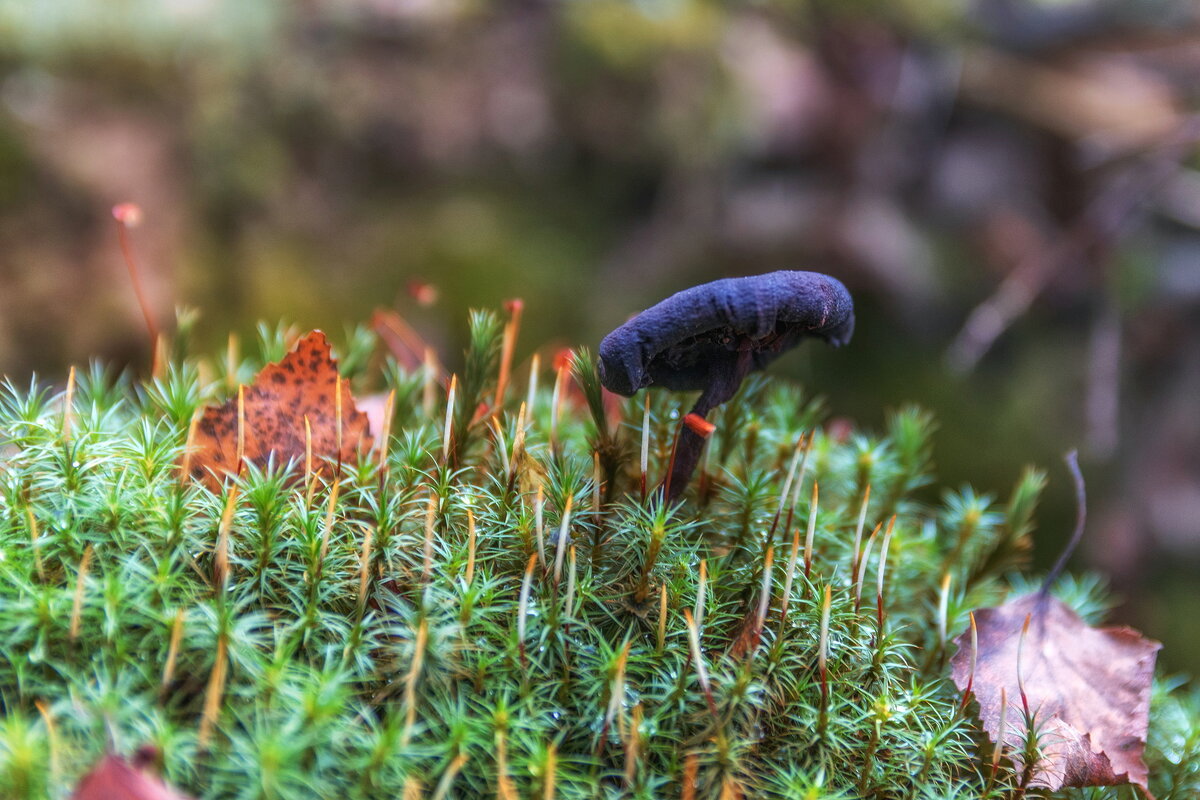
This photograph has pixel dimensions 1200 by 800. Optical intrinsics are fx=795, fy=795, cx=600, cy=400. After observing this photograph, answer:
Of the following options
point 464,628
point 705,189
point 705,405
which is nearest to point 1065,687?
point 705,405

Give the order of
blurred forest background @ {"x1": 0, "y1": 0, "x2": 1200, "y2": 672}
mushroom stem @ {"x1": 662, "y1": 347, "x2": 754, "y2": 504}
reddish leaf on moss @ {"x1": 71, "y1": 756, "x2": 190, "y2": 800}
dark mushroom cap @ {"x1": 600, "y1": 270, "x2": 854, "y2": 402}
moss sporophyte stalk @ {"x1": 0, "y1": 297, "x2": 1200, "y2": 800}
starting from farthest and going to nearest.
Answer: blurred forest background @ {"x1": 0, "y1": 0, "x2": 1200, "y2": 672} < mushroom stem @ {"x1": 662, "y1": 347, "x2": 754, "y2": 504} < dark mushroom cap @ {"x1": 600, "y1": 270, "x2": 854, "y2": 402} < moss sporophyte stalk @ {"x1": 0, "y1": 297, "x2": 1200, "y2": 800} < reddish leaf on moss @ {"x1": 71, "y1": 756, "x2": 190, "y2": 800}

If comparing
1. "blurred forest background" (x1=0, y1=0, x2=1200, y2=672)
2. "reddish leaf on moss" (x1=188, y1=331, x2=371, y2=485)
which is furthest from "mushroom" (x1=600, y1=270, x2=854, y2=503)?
"blurred forest background" (x1=0, y1=0, x2=1200, y2=672)

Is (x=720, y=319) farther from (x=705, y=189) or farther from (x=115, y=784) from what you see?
(x=705, y=189)

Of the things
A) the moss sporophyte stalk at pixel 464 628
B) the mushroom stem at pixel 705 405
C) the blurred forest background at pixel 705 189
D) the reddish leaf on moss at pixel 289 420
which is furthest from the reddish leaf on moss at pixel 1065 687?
the blurred forest background at pixel 705 189

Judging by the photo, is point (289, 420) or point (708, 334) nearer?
point (708, 334)

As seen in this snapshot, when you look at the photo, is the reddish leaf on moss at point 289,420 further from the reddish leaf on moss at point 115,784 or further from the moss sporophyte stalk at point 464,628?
the reddish leaf on moss at point 115,784

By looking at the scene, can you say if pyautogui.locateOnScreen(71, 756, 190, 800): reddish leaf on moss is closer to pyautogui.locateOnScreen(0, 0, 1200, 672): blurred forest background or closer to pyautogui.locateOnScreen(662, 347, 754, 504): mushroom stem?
pyautogui.locateOnScreen(662, 347, 754, 504): mushroom stem
